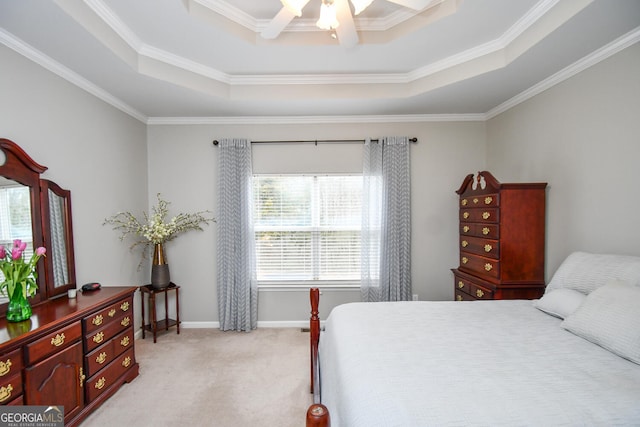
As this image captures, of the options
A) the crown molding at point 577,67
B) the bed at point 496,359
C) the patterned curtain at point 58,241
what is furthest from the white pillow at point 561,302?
the patterned curtain at point 58,241

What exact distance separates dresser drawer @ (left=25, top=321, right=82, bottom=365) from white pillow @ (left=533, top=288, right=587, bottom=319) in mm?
3246

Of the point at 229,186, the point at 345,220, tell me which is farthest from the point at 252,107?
the point at 345,220

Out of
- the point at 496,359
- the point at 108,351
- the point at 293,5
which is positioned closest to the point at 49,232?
the point at 108,351

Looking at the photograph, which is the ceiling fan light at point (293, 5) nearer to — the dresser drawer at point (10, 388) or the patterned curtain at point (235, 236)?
the patterned curtain at point (235, 236)

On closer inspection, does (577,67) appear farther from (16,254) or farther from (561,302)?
(16,254)

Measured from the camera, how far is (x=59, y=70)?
234 cm

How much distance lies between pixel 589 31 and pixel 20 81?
13.2 feet

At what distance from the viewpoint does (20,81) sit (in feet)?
6.76

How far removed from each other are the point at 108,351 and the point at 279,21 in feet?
9.07

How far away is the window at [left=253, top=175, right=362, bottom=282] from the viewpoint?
3.71 m

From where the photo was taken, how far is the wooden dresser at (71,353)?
1580 mm

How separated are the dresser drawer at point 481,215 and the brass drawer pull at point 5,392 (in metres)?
3.53

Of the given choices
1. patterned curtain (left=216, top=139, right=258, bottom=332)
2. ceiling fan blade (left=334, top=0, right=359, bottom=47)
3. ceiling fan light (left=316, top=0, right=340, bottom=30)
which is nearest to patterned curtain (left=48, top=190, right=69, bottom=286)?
patterned curtain (left=216, top=139, right=258, bottom=332)

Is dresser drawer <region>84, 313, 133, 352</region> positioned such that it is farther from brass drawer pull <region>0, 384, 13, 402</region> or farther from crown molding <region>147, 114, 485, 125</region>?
crown molding <region>147, 114, 485, 125</region>
